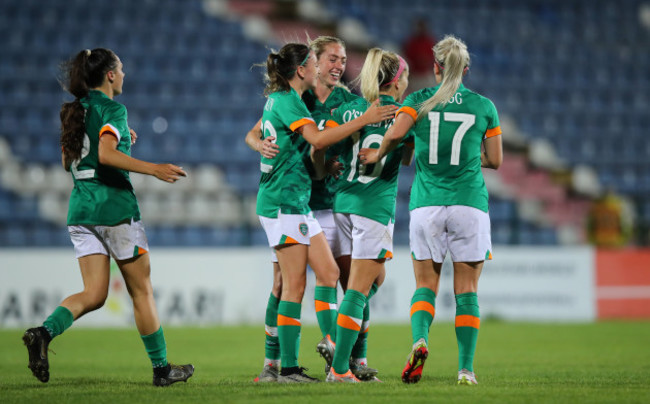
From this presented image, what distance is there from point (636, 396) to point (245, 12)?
1500 centimetres

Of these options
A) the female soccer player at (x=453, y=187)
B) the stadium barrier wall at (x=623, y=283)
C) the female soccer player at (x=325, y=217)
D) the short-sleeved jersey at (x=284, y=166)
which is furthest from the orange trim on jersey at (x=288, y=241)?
the stadium barrier wall at (x=623, y=283)

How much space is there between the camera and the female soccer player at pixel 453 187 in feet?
16.7

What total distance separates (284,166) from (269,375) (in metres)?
1.37

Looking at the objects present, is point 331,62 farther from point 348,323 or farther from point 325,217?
point 348,323

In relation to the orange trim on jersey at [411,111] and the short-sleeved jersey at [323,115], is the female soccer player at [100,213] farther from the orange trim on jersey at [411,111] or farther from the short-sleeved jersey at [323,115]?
the orange trim on jersey at [411,111]

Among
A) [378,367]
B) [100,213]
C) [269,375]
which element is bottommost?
[378,367]

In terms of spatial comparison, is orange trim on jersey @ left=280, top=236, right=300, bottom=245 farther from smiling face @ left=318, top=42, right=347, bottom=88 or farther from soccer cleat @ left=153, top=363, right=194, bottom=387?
smiling face @ left=318, top=42, right=347, bottom=88

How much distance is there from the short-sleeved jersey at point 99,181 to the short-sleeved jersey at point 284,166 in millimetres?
822

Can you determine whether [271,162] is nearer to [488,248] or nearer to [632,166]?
[488,248]

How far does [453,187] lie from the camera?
5.09 m

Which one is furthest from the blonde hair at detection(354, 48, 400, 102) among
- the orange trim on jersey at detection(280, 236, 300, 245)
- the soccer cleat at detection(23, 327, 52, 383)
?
the soccer cleat at detection(23, 327, 52, 383)

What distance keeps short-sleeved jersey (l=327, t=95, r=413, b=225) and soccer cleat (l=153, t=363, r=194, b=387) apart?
1380mm

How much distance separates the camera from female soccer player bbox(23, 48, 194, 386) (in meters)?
5.12

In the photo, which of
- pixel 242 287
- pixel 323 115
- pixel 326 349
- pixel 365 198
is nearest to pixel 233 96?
pixel 242 287
